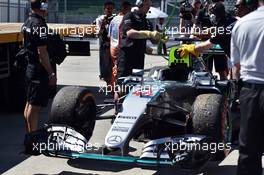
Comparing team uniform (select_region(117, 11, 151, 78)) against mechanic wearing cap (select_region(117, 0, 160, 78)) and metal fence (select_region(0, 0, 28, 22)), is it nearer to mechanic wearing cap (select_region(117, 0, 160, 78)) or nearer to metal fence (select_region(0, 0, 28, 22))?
mechanic wearing cap (select_region(117, 0, 160, 78))

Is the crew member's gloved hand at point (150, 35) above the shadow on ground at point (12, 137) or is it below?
Answer: above

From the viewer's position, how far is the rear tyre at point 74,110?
553 centimetres

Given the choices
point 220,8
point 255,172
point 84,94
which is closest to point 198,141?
point 255,172

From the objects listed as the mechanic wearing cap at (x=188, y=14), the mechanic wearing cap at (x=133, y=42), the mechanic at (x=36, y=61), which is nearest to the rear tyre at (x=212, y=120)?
the mechanic at (x=36, y=61)

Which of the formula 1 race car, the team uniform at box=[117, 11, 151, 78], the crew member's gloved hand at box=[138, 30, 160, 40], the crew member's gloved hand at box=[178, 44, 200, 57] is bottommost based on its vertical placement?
the formula 1 race car

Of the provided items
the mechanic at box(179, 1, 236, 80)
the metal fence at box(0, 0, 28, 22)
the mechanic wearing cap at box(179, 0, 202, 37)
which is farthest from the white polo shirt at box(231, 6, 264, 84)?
the metal fence at box(0, 0, 28, 22)

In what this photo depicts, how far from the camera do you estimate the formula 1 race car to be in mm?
4793

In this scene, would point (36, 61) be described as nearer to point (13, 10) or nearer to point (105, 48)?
point (105, 48)

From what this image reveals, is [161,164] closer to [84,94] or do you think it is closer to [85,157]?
[85,157]

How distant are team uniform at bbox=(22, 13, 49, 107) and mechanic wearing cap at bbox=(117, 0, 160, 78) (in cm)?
153

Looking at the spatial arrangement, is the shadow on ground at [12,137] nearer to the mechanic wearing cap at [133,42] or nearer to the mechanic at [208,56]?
the mechanic wearing cap at [133,42]

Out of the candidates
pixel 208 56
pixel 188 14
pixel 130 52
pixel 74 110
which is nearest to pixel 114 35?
pixel 208 56

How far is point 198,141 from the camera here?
4.79 meters

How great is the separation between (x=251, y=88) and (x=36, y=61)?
8.86 ft
